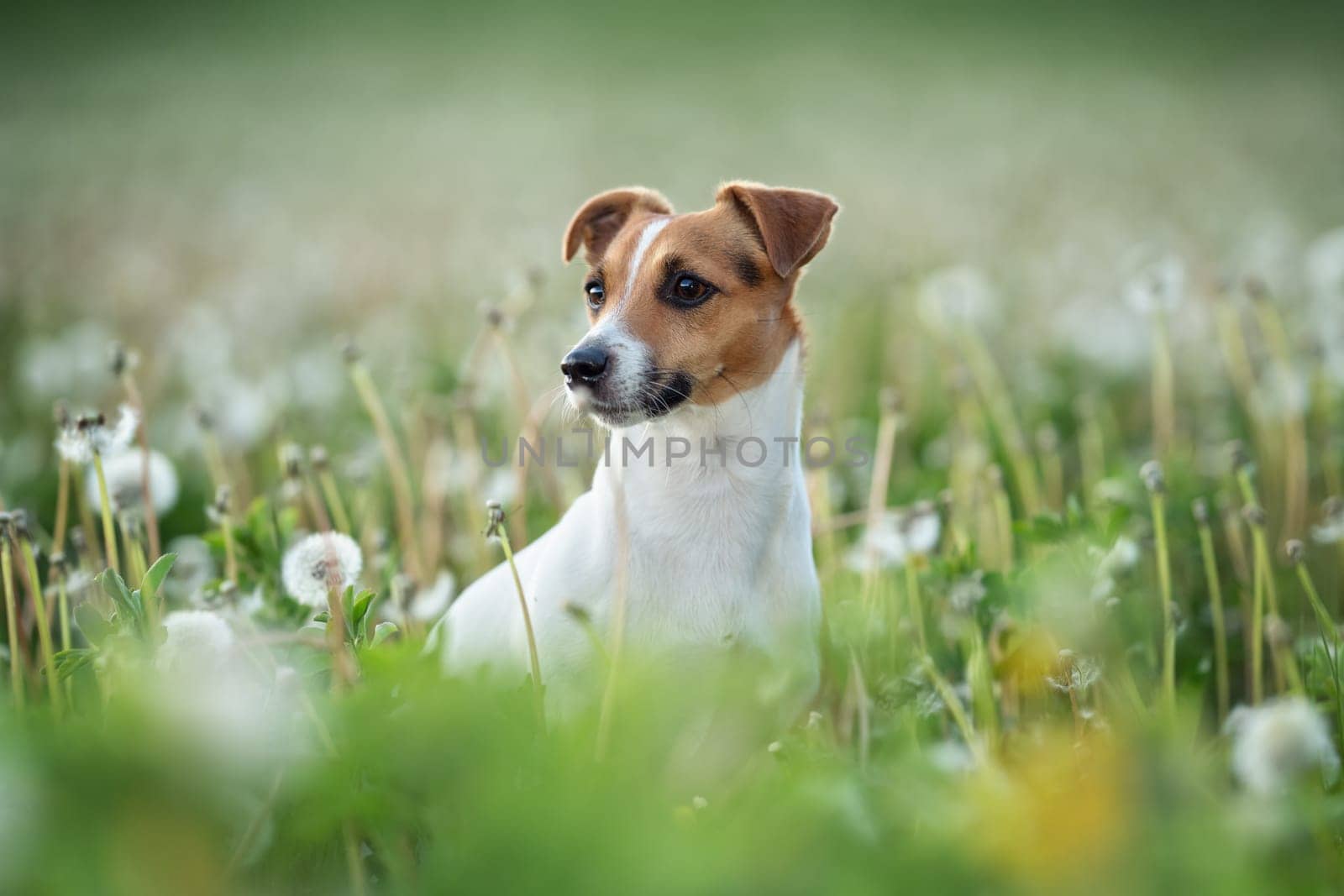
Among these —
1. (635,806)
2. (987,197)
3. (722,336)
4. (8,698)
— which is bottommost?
(8,698)

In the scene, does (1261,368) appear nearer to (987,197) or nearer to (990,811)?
(990,811)

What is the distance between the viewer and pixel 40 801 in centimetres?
124

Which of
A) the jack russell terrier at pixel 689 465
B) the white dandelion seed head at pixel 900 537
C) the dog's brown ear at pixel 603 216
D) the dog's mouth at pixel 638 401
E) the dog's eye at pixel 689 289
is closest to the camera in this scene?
the jack russell terrier at pixel 689 465

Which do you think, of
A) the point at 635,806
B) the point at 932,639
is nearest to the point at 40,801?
the point at 635,806

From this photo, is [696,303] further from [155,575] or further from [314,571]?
[155,575]

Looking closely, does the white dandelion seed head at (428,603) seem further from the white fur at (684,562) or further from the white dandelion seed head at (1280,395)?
the white dandelion seed head at (1280,395)

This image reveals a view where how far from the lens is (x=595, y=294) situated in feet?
10.7

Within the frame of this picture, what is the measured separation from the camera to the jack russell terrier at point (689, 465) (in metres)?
2.69

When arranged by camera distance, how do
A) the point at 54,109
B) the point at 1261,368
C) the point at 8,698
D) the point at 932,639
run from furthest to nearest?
the point at 54,109, the point at 1261,368, the point at 932,639, the point at 8,698

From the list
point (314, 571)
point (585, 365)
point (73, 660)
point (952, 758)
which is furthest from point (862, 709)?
point (73, 660)

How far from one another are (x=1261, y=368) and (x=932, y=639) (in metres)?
2.95

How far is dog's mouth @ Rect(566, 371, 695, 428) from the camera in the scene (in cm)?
282

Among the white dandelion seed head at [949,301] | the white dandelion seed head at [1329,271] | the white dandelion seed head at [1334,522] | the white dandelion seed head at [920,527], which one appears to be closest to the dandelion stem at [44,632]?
the white dandelion seed head at [920,527]

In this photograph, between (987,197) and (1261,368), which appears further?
(987,197)
